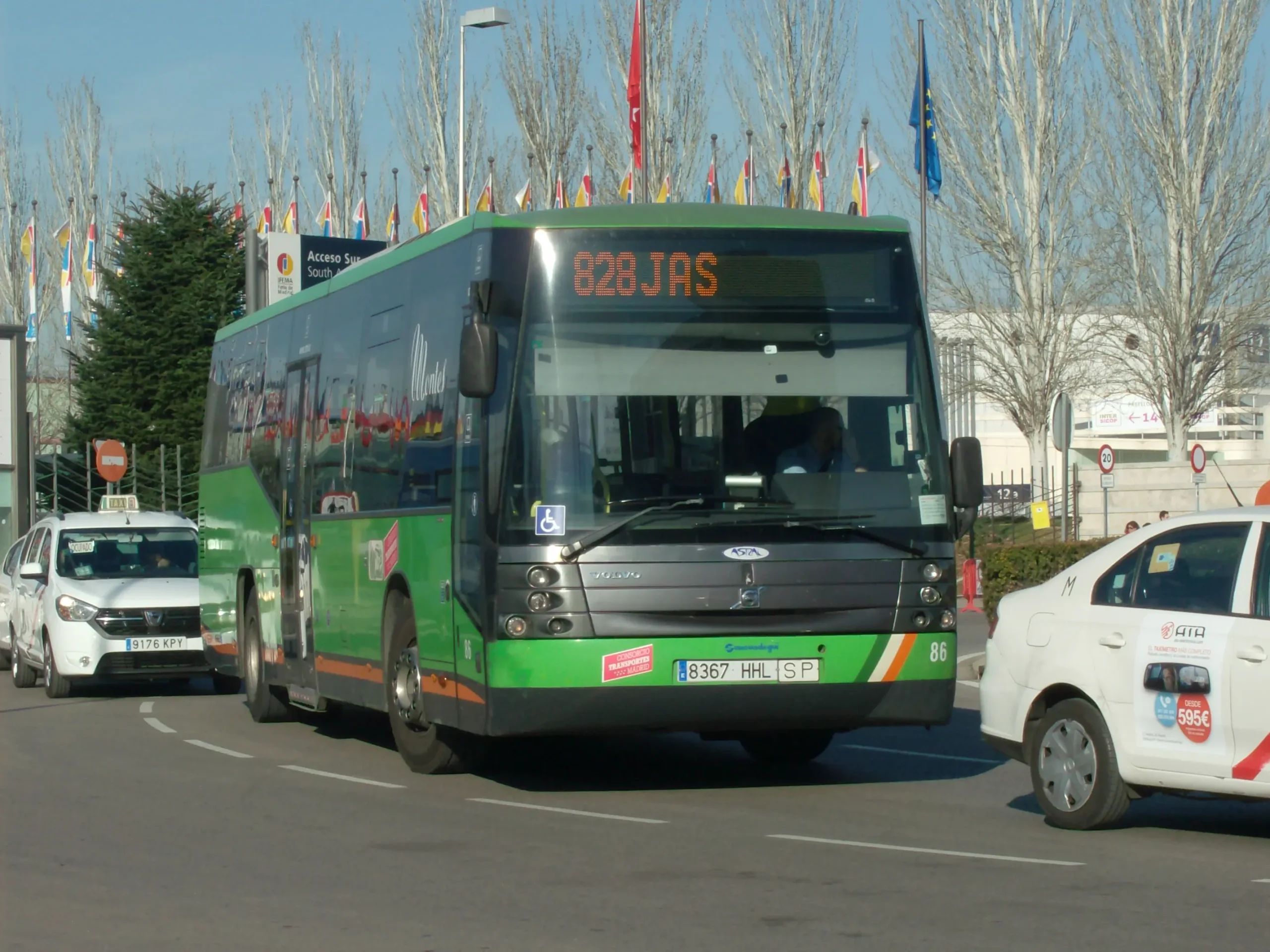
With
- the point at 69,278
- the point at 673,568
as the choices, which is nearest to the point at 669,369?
the point at 673,568

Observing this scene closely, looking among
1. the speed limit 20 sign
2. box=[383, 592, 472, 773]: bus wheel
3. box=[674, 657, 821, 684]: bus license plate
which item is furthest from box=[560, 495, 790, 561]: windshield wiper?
the speed limit 20 sign

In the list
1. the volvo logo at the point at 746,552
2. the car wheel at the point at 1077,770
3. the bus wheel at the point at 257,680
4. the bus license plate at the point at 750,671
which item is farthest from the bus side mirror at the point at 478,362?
the bus wheel at the point at 257,680

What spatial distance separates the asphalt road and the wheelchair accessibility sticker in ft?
4.84

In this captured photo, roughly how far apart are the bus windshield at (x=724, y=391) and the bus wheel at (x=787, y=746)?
2130 mm

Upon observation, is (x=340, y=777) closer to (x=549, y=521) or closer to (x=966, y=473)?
(x=549, y=521)

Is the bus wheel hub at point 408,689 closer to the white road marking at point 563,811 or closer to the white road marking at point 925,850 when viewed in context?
the white road marking at point 563,811

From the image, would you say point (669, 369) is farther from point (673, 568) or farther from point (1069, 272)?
point (1069, 272)

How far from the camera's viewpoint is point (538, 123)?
6009 cm

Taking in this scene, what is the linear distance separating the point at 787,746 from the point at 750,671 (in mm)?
2211

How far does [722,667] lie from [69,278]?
56.8 meters

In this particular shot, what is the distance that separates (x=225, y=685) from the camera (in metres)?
20.8

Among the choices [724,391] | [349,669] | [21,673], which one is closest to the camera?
[724,391]

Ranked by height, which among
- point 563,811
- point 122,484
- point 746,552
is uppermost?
point 122,484

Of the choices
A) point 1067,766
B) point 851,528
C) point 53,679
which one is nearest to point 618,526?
point 851,528
